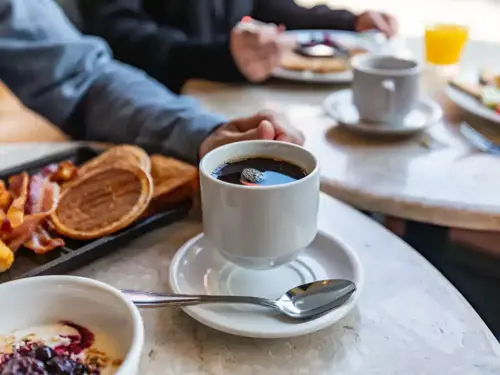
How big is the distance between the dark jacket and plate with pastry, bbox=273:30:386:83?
0.38 feet

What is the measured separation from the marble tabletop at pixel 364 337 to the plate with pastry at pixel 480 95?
46 cm

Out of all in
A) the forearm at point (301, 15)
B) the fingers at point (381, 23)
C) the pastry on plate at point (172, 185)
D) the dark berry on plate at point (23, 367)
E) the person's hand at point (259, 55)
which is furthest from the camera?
the forearm at point (301, 15)

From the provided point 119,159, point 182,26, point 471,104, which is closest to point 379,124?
point 471,104

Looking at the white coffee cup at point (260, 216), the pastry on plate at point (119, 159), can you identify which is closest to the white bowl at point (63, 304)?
the white coffee cup at point (260, 216)

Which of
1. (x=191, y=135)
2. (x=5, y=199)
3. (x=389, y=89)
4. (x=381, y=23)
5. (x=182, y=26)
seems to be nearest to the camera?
(x=5, y=199)

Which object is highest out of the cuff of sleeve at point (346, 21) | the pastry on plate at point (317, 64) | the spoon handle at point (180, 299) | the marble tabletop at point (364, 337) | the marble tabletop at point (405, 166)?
the cuff of sleeve at point (346, 21)

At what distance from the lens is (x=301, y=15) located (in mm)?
1793

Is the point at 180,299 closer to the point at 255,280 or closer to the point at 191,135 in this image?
the point at 255,280

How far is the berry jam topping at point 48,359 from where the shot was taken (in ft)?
1.49

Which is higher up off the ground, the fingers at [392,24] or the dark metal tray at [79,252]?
the fingers at [392,24]

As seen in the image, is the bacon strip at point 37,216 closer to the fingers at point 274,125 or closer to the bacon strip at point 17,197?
the bacon strip at point 17,197

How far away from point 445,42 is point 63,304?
108cm

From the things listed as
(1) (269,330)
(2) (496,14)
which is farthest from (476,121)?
(2) (496,14)

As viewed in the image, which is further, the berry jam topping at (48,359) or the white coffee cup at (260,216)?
the white coffee cup at (260,216)
